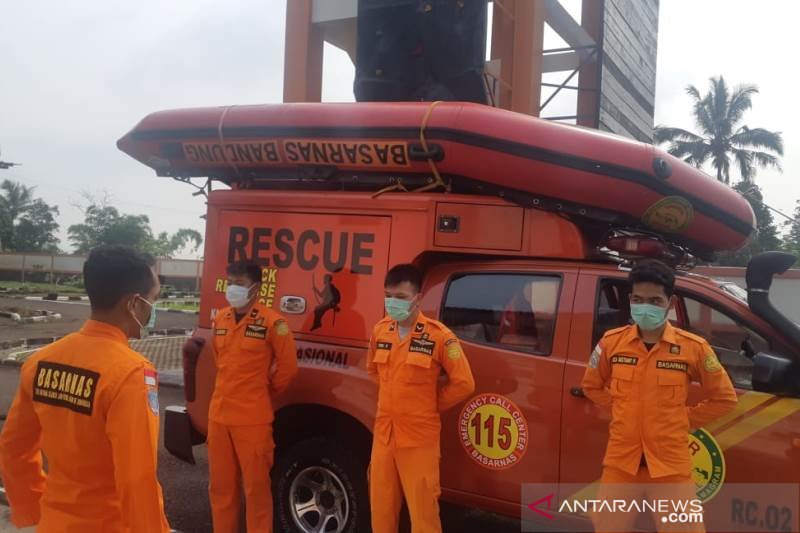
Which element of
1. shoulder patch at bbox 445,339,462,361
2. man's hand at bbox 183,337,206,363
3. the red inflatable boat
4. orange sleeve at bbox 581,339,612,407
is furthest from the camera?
man's hand at bbox 183,337,206,363

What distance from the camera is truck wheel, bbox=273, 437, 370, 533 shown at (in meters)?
3.76

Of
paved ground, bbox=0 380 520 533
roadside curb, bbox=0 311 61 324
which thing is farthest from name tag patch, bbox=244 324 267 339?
roadside curb, bbox=0 311 61 324

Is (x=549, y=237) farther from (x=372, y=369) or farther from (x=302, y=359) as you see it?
(x=302, y=359)

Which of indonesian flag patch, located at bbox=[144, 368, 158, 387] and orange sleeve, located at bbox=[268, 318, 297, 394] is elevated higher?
indonesian flag patch, located at bbox=[144, 368, 158, 387]

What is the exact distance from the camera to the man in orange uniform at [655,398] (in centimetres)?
272

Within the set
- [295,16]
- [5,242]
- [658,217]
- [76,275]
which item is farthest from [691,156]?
[5,242]

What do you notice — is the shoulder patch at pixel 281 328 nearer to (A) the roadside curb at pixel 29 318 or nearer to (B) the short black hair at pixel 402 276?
(B) the short black hair at pixel 402 276

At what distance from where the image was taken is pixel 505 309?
3.64 m

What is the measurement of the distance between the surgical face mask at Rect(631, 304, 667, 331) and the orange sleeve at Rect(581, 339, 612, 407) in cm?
22

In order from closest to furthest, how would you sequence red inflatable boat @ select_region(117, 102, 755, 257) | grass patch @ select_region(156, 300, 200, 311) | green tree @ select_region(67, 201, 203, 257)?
red inflatable boat @ select_region(117, 102, 755, 257), grass patch @ select_region(156, 300, 200, 311), green tree @ select_region(67, 201, 203, 257)

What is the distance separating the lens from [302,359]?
4047 mm

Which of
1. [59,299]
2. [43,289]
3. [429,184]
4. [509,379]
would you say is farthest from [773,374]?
[43,289]

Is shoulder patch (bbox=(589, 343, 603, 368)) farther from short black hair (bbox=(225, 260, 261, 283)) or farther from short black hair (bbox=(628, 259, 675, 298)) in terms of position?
short black hair (bbox=(225, 260, 261, 283))

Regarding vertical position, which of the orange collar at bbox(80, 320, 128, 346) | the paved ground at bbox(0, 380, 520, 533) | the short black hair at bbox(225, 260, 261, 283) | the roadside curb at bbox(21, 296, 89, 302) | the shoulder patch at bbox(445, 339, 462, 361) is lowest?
the roadside curb at bbox(21, 296, 89, 302)
